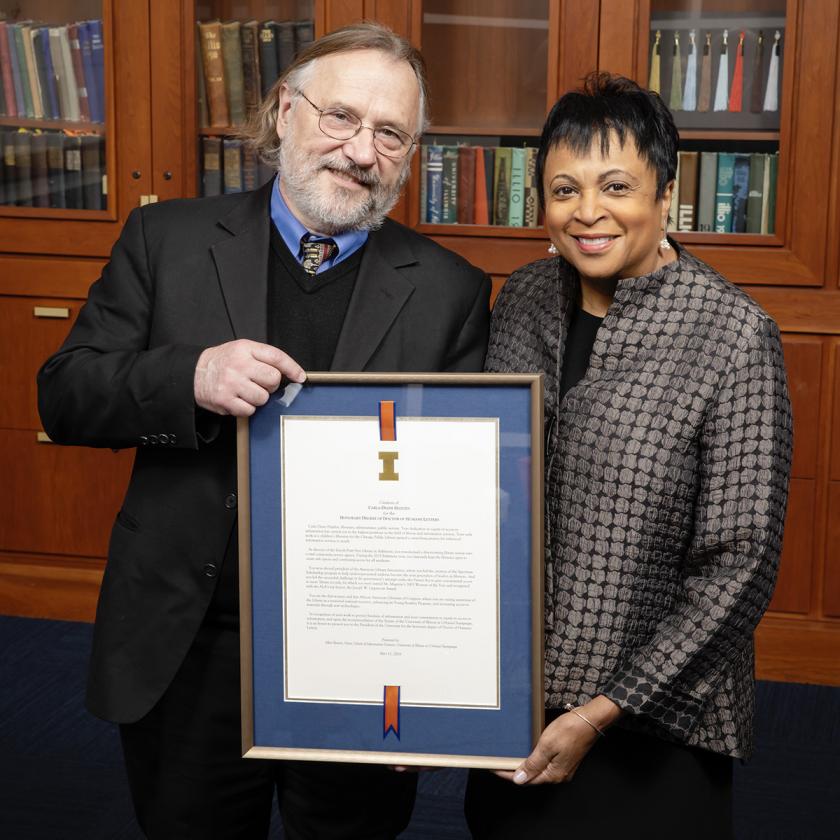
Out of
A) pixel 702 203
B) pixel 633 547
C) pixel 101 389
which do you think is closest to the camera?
pixel 633 547

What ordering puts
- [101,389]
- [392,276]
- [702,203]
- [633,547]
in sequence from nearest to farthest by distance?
[633,547]
[101,389]
[392,276]
[702,203]

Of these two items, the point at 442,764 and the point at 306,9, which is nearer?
the point at 442,764

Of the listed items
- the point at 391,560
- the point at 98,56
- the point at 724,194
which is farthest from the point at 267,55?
the point at 391,560

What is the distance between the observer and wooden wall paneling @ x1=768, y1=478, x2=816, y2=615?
11.8ft

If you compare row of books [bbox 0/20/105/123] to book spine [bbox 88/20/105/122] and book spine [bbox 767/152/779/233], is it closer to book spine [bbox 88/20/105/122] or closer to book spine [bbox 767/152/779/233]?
book spine [bbox 88/20/105/122]

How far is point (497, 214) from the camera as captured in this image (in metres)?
3.78

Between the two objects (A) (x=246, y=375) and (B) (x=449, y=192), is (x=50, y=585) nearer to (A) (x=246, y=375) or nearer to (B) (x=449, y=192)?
(B) (x=449, y=192)

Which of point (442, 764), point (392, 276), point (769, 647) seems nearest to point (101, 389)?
point (392, 276)

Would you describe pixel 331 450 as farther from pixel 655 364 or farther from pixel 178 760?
pixel 178 760

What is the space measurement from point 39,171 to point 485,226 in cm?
167

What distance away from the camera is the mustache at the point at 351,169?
5.54ft

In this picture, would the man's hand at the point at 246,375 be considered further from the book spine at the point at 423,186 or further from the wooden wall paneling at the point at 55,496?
the wooden wall paneling at the point at 55,496

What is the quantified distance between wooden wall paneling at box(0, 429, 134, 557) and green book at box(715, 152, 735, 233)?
2212 mm

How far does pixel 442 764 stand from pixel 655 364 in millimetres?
612
